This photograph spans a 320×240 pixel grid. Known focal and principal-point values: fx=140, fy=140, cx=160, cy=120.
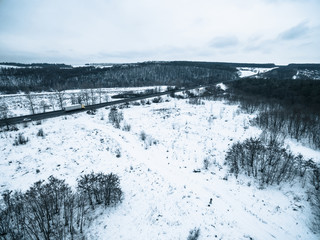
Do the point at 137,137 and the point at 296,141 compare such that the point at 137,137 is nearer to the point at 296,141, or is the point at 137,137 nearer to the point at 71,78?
the point at 296,141

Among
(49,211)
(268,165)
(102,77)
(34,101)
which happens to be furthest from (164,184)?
(102,77)

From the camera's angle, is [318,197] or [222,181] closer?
[318,197]

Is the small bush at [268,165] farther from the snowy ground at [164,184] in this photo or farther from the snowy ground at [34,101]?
the snowy ground at [34,101]

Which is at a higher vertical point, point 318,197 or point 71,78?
point 71,78

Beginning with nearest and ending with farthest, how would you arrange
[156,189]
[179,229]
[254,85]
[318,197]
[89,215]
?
[179,229] → [89,215] → [318,197] → [156,189] → [254,85]

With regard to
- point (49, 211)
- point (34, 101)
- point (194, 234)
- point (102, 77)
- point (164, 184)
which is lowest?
point (164, 184)

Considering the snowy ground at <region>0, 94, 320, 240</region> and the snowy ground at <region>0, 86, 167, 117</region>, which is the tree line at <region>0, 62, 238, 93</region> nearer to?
the snowy ground at <region>0, 86, 167, 117</region>

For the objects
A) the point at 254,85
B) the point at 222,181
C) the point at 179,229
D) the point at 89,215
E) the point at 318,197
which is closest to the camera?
the point at 179,229

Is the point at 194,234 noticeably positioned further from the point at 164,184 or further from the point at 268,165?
the point at 268,165

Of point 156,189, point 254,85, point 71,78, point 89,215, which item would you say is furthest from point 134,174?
point 71,78
